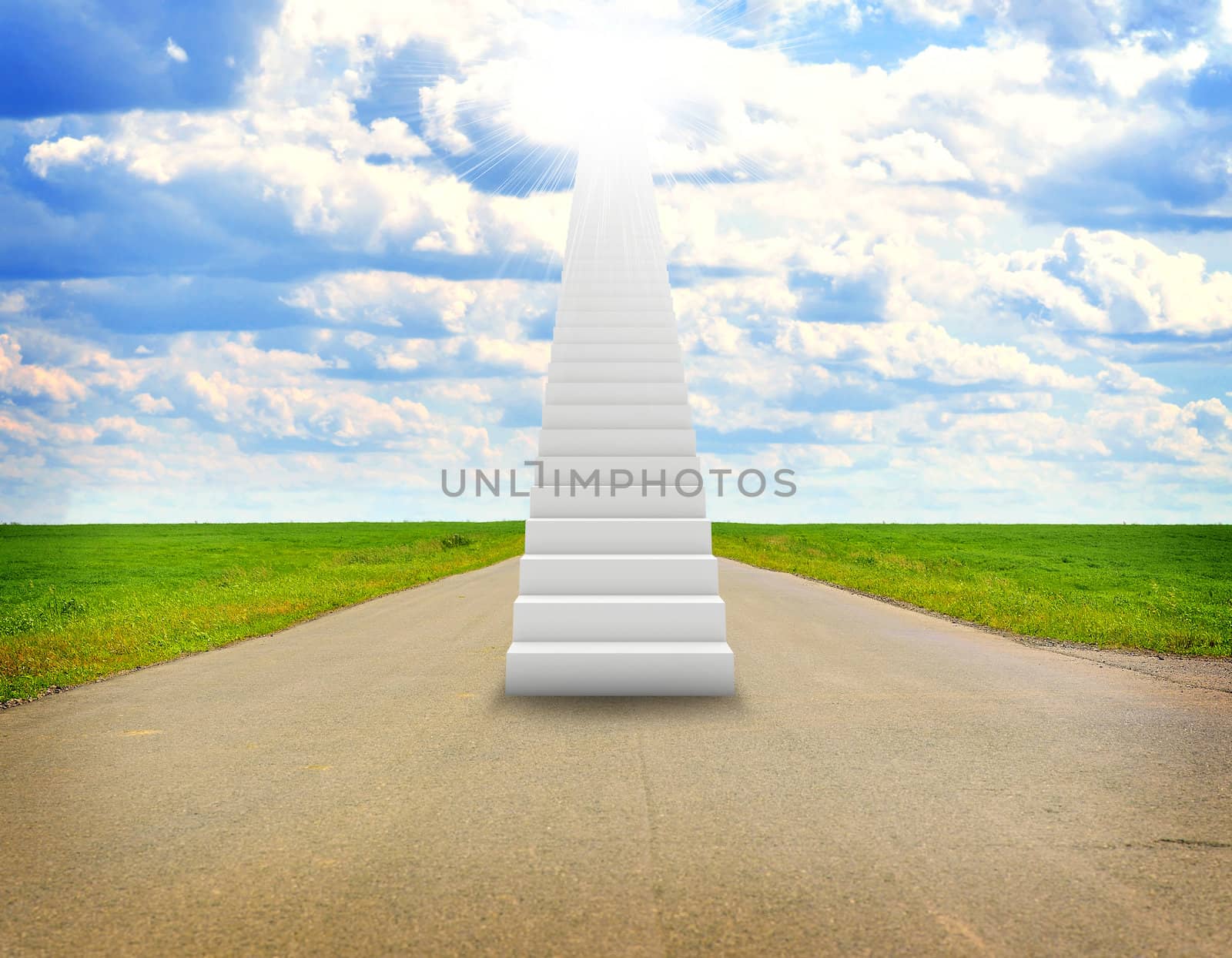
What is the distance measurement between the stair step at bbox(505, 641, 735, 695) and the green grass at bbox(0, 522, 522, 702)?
5.55 m

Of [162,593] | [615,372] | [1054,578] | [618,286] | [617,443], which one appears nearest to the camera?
[617,443]

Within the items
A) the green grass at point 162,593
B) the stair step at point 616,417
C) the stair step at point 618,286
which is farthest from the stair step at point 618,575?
the green grass at point 162,593

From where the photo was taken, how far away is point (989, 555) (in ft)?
131

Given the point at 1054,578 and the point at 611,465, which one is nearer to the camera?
the point at 611,465

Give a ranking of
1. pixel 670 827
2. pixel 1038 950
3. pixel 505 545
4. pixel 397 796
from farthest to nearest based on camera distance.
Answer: pixel 505 545 → pixel 397 796 → pixel 670 827 → pixel 1038 950

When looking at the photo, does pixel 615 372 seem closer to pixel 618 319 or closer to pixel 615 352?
pixel 615 352

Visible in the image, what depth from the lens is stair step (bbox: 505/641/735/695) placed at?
9039 millimetres

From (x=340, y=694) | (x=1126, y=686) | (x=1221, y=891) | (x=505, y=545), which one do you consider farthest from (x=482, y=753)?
(x=505, y=545)

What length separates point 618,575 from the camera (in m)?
9.52

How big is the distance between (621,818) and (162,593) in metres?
19.5

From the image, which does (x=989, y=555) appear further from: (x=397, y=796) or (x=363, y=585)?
(x=397, y=796)

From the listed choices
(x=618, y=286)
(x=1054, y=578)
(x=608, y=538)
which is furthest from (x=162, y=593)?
(x=1054, y=578)

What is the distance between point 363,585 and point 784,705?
50.6 feet

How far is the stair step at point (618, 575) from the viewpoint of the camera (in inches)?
375
